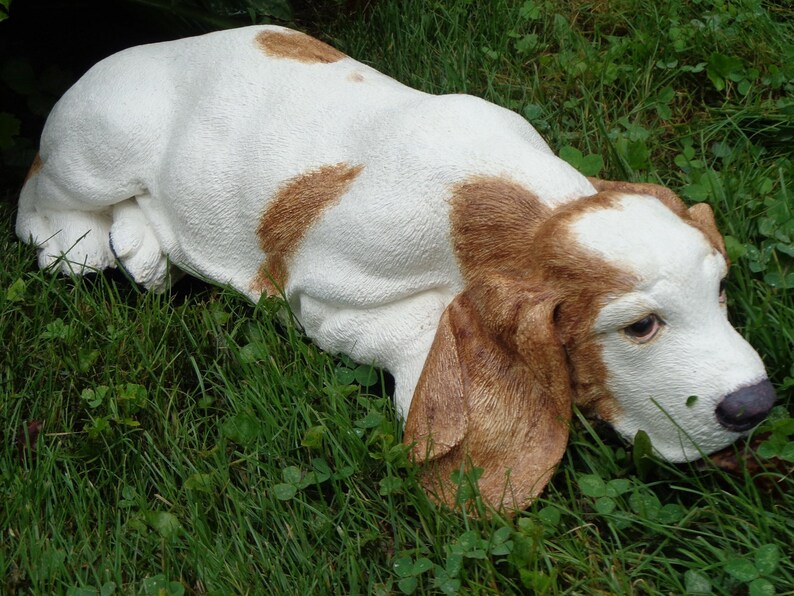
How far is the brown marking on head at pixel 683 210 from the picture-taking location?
2.00m

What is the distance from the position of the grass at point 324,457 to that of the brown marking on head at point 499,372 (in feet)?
0.25

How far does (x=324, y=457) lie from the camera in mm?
2174

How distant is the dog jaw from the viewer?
5.98 ft

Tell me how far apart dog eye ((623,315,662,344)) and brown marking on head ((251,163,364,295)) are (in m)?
0.72

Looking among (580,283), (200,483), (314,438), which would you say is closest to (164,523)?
(200,483)

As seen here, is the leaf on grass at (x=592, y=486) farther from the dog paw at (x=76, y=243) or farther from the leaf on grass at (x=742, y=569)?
the dog paw at (x=76, y=243)

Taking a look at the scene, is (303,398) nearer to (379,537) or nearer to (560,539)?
(379,537)

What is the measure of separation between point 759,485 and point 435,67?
75.0 inches

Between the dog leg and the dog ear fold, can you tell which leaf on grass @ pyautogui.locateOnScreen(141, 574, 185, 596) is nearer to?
the dog ear fold

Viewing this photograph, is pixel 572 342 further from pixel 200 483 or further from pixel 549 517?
pixel 200 483

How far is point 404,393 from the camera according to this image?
2115 millimetres

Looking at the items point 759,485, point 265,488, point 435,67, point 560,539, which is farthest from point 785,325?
point 435,67

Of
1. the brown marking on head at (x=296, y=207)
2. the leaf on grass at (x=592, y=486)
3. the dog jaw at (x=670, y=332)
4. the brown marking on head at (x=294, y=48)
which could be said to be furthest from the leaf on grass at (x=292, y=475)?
the brown marking on head at (x=294, y=48)

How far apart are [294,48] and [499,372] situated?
111cm
